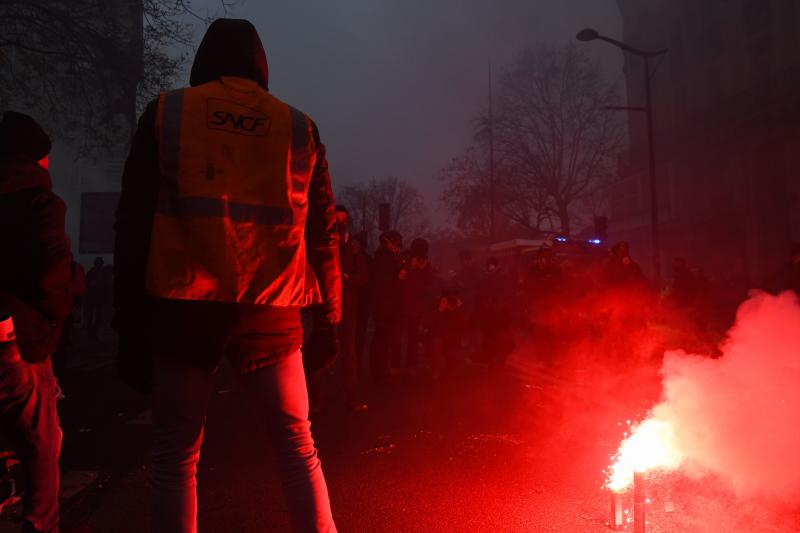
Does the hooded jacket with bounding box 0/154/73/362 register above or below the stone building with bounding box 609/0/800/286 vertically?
below

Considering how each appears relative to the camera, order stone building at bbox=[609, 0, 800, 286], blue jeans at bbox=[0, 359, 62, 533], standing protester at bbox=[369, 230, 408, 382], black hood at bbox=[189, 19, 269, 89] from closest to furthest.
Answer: black hood at bbox=[189, 19, 269, 89], blue jeans at bbox=[0, 359, 62, 533], standing protester at bbox=[369, 230, 408, 382], stone building at bbox=[609, 0, 800, 286]

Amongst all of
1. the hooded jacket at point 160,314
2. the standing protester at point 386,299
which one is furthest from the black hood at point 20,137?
the standing protester at point 386,299

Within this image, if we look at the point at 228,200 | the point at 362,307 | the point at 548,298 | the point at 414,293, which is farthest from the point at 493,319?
the point at 228,200

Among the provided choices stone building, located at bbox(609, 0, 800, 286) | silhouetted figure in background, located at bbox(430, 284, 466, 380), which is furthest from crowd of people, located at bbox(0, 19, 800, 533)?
stone building, located at bbox(609, 0, 800, 286)

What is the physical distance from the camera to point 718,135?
30344 mm

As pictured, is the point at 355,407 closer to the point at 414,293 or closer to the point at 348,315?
the point at 348,315

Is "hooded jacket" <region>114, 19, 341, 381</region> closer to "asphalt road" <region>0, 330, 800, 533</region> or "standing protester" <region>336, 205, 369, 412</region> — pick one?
"asphalt road" <region>0, 330, 800, 533</region>

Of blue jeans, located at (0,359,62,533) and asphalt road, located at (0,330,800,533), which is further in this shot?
asphalt road, located at (0,330,800,533)

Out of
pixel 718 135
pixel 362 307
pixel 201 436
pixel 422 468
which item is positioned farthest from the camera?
pixel 718 135

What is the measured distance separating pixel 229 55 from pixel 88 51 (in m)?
12.5

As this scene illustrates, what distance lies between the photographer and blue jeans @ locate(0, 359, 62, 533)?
248cm

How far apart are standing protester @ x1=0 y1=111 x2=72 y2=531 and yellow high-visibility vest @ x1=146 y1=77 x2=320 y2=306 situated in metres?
0.96

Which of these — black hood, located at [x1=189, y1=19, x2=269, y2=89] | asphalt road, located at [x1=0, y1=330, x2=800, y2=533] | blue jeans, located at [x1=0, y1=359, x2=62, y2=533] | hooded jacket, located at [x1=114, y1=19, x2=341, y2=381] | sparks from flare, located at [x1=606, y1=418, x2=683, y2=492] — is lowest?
asphalt road, located at [x1=0, y1=330, x2=800, y2=533]

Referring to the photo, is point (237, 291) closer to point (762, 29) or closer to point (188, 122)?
point (188, 122)
